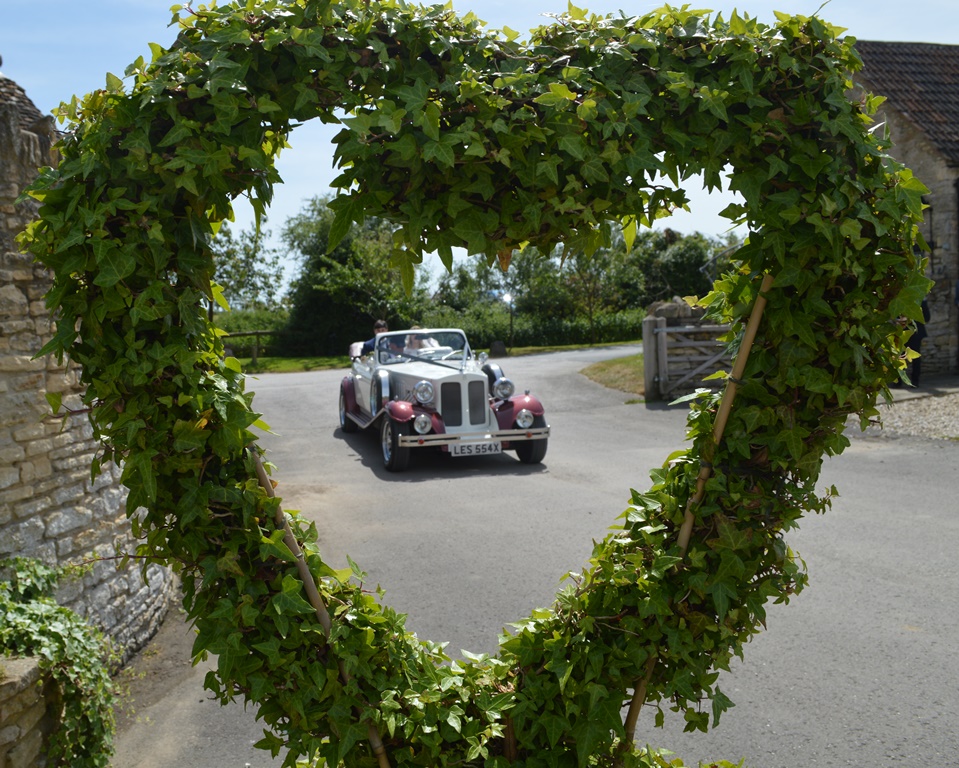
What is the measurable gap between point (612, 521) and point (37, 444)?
5.14 meters

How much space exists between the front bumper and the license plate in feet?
0.12

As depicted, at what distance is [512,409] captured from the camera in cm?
1065

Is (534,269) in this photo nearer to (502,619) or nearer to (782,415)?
(502,619)

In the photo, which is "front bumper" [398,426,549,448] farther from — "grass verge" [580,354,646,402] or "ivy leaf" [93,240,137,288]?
"ivy leaf" [93,240,137,288]

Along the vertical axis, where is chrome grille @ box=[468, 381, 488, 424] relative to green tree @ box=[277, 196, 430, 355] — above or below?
below

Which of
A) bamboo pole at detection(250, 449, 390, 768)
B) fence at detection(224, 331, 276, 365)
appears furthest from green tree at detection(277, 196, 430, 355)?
bamboo pole at detection(250, 449, 390, 768)

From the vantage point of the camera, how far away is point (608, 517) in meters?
8.12

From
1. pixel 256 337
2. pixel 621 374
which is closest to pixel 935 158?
pixel 621 374

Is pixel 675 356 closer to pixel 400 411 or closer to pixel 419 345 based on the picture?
pixel 419 345

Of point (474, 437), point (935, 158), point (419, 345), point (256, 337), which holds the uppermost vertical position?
point (935, 158)

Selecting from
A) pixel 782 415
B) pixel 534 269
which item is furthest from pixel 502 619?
pixel 534 269

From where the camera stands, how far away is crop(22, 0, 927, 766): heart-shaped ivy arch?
2143mm

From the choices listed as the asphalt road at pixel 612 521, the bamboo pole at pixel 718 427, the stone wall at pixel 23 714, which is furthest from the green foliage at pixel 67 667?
the bamboo pole at pixel 718 427

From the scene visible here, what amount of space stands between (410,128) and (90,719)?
326 centimetres
